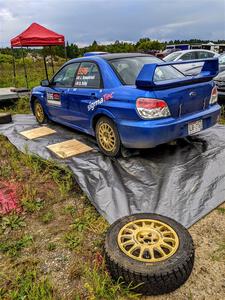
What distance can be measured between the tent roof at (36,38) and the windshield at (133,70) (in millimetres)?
6701

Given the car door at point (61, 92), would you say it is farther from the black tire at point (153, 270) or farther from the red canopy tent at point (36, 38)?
the red canopy tent at point (36, 38)

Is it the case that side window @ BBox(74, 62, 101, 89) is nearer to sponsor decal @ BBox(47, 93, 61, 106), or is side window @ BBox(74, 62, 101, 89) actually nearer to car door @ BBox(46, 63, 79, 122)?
car door @ BBox(46, 63, 79, 122)

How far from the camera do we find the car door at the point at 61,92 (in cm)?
486

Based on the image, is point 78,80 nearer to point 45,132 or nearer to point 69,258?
point 45,132

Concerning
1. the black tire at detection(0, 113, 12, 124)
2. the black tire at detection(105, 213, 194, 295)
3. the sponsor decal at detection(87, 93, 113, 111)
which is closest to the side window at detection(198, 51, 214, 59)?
the black tire at detection(0, 113, 12, 124)

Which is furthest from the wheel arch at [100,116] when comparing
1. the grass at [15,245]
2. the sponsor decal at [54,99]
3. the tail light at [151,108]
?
the grass at [15,245]

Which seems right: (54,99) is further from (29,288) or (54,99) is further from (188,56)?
(188,56)

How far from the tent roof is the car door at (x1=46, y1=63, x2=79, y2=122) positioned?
5062mm

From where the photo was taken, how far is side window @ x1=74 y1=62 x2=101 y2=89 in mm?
4133

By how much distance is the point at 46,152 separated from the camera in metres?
4.42

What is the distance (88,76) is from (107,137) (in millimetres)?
1039

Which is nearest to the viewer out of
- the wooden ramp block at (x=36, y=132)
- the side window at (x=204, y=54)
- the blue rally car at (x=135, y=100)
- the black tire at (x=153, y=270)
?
the black tire at (x=153, y=270)

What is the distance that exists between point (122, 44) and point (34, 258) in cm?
4557

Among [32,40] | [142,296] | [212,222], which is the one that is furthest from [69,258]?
[32,40]
